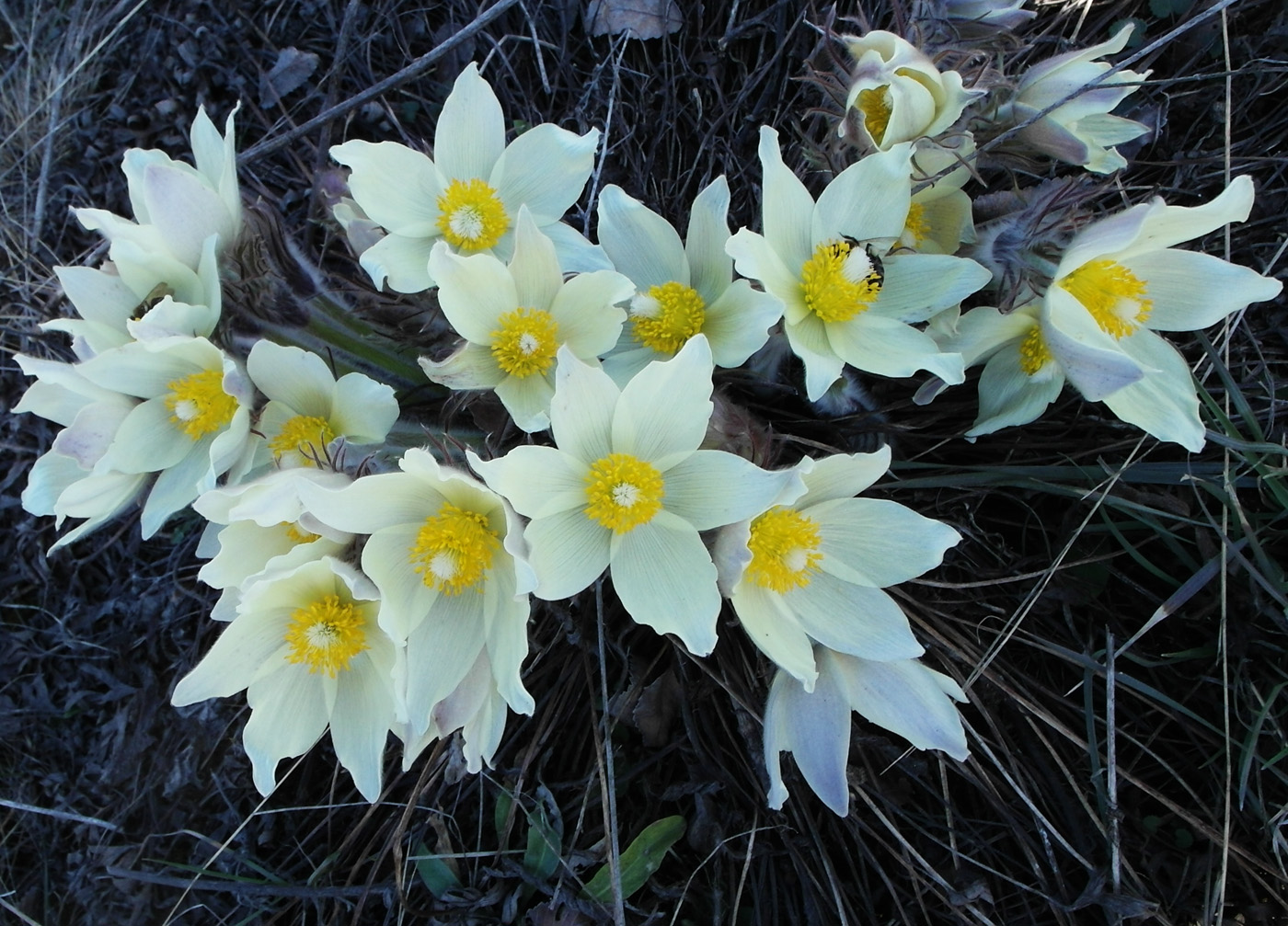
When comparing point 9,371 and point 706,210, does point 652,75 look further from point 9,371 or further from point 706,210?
point 9,371

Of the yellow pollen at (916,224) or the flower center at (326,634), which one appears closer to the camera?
the flower center at (326,634)

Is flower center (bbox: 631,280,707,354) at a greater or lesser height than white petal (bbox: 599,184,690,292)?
lesser

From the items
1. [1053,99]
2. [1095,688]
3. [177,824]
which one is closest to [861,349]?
[1053,99]

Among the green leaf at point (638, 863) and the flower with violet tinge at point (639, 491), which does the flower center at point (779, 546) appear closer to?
the flower with violet tinge at point (639, 491)

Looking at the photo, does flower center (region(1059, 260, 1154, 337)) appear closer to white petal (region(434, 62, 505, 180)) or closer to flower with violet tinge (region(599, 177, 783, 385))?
flower with violet tinge (region(599, 177, 783, 385))

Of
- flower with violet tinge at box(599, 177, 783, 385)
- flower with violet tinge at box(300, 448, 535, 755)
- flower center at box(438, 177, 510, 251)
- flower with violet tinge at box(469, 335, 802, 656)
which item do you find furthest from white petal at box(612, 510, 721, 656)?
flower center at box(438, 177, 510, 251)

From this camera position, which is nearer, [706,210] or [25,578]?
[706,210]

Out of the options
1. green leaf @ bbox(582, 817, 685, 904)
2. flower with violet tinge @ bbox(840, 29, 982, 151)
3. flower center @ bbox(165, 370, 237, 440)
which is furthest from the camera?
green leaf @ bbox(582, 817, 685, 904)

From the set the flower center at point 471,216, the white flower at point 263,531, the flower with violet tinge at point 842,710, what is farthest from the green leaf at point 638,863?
the flower center at point 471,216
